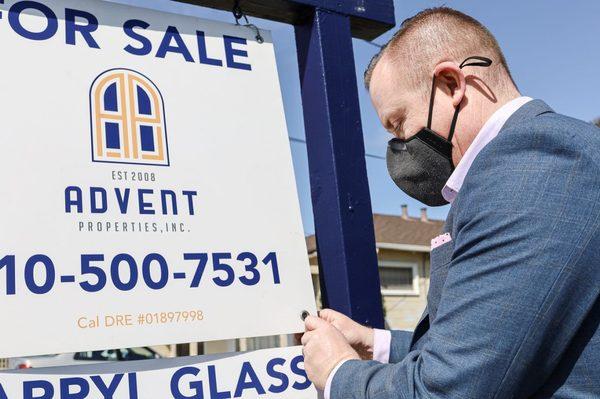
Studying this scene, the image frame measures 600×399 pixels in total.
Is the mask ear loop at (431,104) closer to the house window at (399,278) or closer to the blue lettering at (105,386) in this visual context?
the blue lettering at (105,386)

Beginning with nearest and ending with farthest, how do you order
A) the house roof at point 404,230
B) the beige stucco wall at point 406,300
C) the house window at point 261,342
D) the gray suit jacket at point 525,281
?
the gray suit jacket at point 525,281 < the house window at point 261,342 < the beige stucco wall at point 406,300 < the house roof at point 404,230

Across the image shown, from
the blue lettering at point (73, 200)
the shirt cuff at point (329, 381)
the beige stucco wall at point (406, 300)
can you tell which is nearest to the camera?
the shirt cuff at point (329, 381)

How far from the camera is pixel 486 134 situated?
154cm

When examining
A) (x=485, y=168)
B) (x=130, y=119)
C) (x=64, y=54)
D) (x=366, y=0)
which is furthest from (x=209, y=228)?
(x=366, y=0)

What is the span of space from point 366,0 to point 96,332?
151 centimetres

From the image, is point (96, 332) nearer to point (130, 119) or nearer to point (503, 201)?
point (130, 119)

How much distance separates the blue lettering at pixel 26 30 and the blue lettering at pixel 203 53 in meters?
0.44

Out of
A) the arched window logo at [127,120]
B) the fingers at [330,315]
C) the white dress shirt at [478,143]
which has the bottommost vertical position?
the fingers at [330,315]

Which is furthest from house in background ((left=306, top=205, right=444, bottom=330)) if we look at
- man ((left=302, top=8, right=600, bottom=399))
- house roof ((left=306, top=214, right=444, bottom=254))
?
man ((left=302, top=8, right=600, bottom=399))

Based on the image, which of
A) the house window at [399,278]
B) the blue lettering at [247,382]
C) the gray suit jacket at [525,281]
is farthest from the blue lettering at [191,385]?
the house window at [399,278]

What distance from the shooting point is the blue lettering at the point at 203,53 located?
209cm

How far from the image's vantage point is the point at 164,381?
1771 mm

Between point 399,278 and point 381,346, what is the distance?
58.8ft

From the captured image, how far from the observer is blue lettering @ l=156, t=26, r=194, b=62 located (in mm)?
2021
